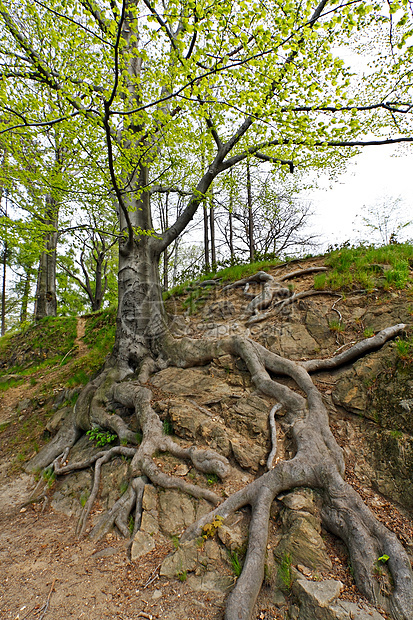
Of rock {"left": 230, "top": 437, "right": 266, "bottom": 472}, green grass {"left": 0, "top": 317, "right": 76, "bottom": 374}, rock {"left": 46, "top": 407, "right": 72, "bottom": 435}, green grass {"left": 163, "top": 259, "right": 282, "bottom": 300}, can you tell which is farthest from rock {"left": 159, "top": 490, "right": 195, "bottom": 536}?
green grass {"left": 0, "top": 317, "right": 76, "bottom": 374}

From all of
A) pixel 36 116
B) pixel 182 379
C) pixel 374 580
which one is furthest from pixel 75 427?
pixel 36 116

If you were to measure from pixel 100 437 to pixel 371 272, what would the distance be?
6.63 m

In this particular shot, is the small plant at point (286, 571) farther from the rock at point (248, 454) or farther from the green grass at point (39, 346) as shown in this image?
the green grass at point (39, 346)

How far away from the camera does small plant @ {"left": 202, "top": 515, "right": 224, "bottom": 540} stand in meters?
2.88

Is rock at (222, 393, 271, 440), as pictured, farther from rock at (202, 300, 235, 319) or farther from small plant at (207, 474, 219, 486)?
rock at (202, 300, 235, 319)

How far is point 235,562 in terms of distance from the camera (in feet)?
8.54

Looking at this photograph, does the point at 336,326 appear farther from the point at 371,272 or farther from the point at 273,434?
the point at 273,434

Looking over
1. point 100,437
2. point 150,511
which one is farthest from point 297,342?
point 100,437

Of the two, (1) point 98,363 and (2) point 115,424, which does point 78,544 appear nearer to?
(2) point 115,424

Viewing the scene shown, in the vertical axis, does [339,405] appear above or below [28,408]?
above

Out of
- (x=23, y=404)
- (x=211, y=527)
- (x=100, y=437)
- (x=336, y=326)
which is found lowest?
(x=211, y=527)

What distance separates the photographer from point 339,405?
12.7 feet

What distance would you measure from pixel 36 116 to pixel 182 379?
6.90 m

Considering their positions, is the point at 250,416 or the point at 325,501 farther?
the point at 250,416
